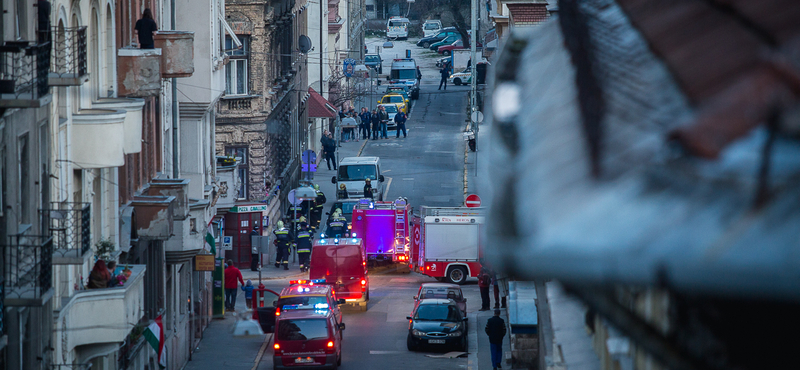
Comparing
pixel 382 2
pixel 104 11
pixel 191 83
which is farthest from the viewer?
pixel 382 2

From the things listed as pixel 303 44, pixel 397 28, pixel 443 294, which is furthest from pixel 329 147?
pixel 397 28

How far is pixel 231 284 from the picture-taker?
31922mm

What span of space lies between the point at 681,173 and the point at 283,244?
3720cm

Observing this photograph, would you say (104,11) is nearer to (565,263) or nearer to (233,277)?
(233,277)

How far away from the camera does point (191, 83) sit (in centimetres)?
2769

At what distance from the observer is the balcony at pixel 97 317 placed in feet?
49.4

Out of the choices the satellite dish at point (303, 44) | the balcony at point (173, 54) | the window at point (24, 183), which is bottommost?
the window at point (24, 183)

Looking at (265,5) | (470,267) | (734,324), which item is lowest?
(470,267)

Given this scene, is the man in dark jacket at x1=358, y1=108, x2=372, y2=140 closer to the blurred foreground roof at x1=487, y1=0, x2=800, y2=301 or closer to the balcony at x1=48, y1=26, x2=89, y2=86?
the balcony at x1=48, y1=26, x2=89, y2=86

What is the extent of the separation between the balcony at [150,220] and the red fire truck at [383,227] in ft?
57.5

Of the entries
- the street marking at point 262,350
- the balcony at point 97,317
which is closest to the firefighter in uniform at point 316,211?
the street marking at point 262,350

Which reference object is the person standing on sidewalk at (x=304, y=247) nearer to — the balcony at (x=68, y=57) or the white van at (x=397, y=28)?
the balcony at (x=68, y=57)

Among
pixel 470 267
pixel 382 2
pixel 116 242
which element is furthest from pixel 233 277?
pixel 382 2

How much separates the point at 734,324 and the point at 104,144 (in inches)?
610
